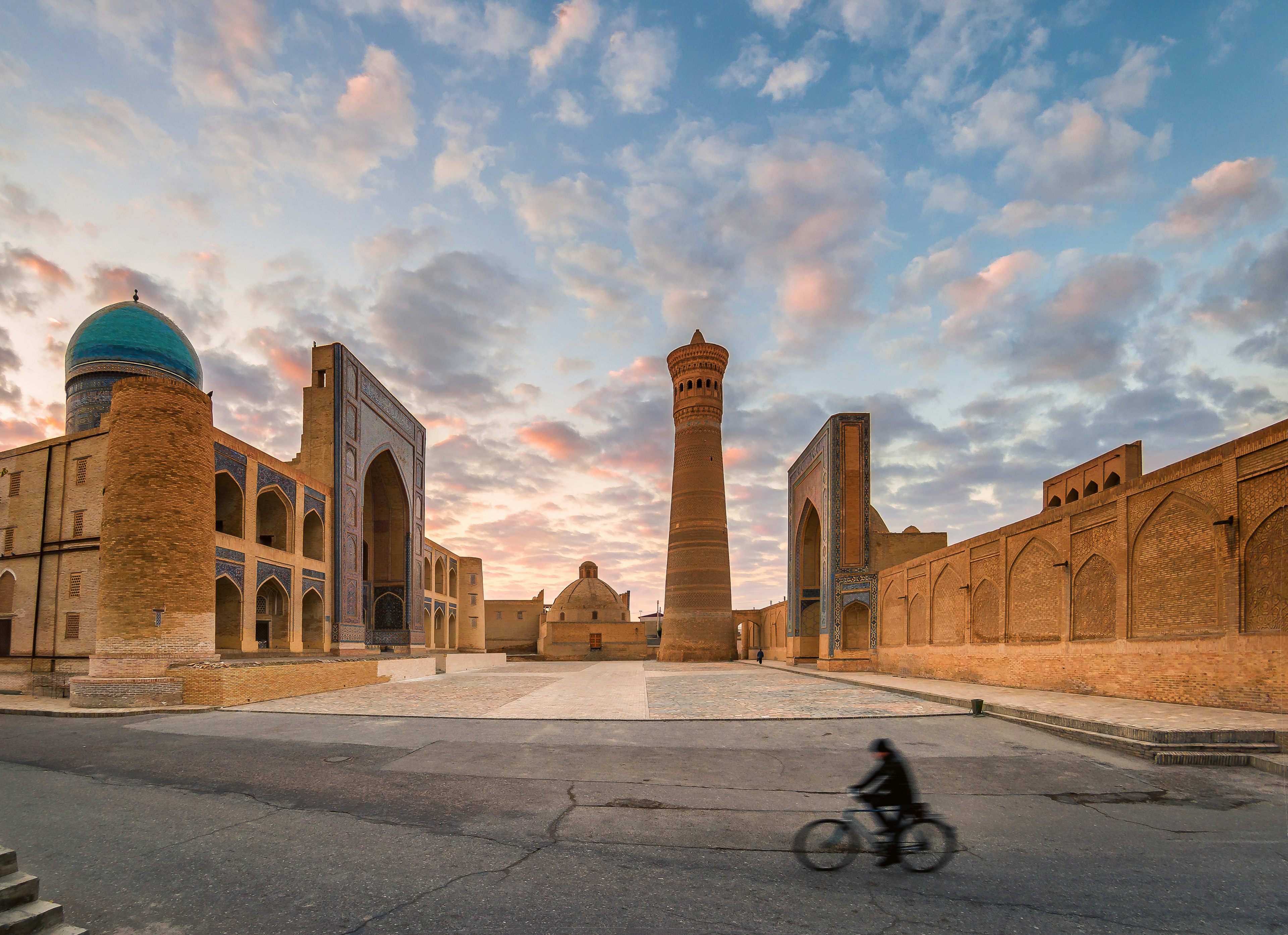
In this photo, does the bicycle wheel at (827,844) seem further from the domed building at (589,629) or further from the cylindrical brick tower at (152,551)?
the domed building at (589,629)

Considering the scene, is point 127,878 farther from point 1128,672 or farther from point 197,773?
point 1128,672

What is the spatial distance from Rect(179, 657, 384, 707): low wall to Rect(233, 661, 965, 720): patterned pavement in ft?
0.93

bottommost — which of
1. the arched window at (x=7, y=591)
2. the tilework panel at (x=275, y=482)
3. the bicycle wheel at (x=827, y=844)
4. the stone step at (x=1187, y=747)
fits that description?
the stone step at (x=1187, y=747)

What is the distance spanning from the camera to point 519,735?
927 centimetres

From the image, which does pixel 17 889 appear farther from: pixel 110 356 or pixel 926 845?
pixel 110 356

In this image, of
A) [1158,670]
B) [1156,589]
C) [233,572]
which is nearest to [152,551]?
[233,572]

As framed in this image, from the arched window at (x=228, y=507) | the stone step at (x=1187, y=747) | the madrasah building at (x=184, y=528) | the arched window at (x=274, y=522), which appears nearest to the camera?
the stone step at (x=1187, y=747)

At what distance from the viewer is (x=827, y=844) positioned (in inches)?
186

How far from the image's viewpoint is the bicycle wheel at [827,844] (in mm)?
4516

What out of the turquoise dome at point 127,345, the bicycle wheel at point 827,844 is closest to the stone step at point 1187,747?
the bicycle wheel at point 827,844

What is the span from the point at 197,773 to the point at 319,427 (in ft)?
59.4

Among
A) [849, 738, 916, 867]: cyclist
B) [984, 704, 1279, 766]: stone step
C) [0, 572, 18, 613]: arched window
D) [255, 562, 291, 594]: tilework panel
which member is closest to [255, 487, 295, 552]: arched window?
[255, 562, 291, 594]: tilework panel

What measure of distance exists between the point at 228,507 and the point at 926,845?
63.7 feet

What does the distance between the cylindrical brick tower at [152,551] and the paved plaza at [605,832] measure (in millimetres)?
2996
